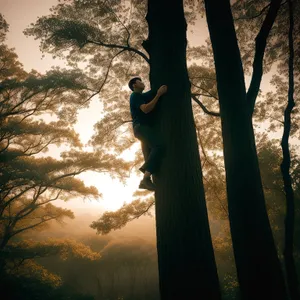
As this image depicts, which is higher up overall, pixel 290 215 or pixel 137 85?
pixel 137 85

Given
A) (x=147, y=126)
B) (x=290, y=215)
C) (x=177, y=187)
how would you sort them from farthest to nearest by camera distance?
(x=290, y=215) → (x=147, y=126) → (x=177, y=187)

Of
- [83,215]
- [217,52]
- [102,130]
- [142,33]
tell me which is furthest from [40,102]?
[83,215]

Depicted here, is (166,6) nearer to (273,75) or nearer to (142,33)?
(142,33)

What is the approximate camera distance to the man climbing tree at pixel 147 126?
2.24 m

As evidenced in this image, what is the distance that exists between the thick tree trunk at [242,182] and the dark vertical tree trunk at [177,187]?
3.99 ft

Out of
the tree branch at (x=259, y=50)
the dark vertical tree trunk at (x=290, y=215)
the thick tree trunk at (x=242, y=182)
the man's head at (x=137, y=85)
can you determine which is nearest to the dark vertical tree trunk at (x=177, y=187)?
the man's head at (x=137, y=85)

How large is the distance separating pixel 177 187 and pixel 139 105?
1131 millimetres

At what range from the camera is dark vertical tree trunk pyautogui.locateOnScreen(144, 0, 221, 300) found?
1.74 m

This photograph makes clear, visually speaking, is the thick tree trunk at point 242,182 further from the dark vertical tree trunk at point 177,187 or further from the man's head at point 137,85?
the man's head at point 137,85

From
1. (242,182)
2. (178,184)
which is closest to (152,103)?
(178,184)

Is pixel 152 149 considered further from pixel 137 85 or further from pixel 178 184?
pixel 137 85

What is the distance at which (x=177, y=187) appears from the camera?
1950 millimetres

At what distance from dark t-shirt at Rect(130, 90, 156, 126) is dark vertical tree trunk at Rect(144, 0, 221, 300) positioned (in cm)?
15

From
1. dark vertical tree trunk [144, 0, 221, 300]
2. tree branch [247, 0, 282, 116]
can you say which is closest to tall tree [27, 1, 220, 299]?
dark vertical tree trunk [144, 0, 221, 300]
